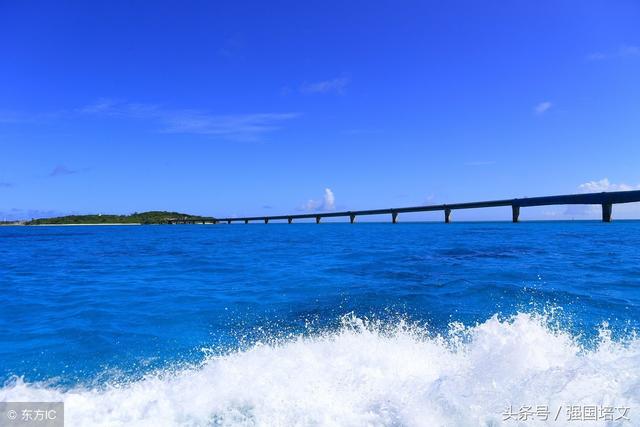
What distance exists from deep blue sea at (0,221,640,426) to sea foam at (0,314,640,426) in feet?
0.08

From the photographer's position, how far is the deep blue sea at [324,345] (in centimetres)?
529

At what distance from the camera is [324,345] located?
26.5 ft

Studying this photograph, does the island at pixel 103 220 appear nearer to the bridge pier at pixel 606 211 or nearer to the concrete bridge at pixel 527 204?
the concrete bridge at pixel 527 204

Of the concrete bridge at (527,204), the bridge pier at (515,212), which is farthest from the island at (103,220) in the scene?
the bridge pier at (515,212)

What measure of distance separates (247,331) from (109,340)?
3.07 metres

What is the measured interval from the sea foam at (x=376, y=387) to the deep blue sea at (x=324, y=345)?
25 millimetres

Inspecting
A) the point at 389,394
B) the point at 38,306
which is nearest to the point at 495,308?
the point at 389,394

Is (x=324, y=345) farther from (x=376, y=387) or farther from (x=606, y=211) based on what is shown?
(x=606, y=211)

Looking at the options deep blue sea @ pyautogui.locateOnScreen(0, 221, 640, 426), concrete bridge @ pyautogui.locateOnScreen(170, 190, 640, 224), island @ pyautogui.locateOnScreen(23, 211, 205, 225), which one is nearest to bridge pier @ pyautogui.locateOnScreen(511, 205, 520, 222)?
concrete bridge @ pyautogui.locateOnScreen(170, 190, 640, 224)

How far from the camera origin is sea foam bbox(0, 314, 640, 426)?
195 inches

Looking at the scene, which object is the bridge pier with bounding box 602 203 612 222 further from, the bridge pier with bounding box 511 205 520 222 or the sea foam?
the sea foam

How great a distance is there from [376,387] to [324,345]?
7.37 ft

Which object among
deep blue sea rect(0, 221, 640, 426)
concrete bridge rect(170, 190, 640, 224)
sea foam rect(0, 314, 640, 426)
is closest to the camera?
sea foam rect(0, 314, 640, 426)

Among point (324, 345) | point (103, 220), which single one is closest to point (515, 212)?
point (324, 345)
